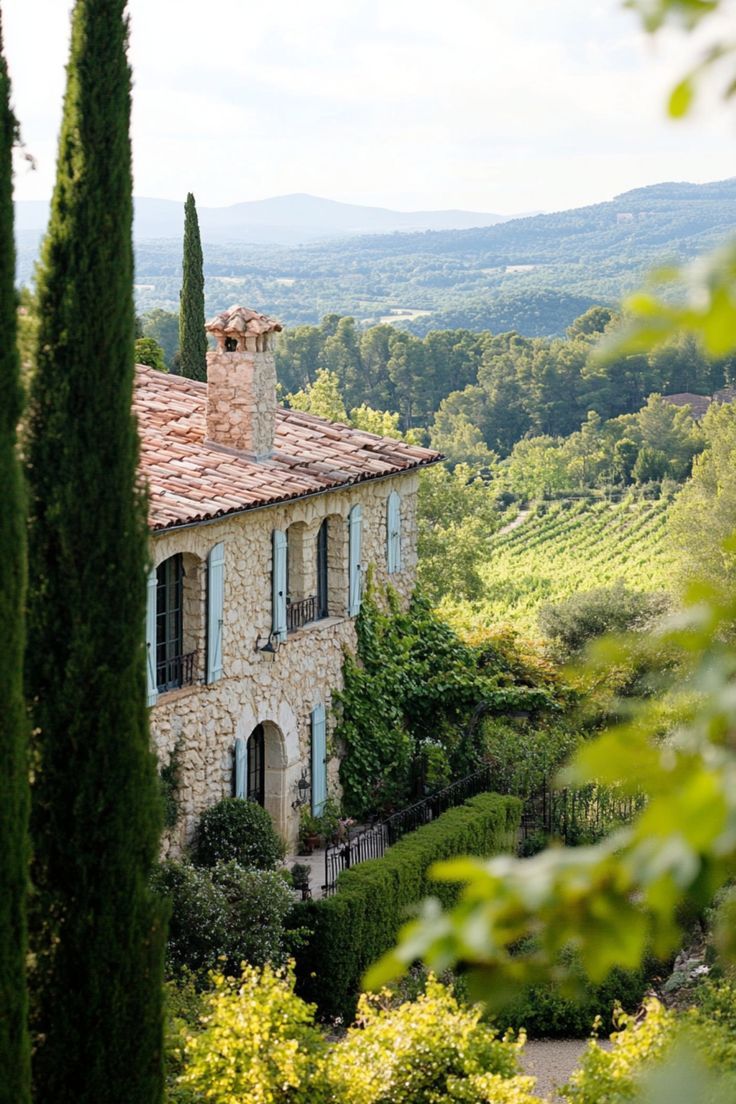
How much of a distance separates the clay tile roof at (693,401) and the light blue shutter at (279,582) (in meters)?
73.4

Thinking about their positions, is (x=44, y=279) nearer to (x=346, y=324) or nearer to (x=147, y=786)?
(x=147, y=786)

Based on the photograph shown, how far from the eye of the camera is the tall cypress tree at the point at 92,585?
27.1 feet

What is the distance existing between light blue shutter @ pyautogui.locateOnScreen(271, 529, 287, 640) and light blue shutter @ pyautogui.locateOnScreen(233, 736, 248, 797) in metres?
1.29

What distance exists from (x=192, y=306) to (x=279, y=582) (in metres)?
11.7

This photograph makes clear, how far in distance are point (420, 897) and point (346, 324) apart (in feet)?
307

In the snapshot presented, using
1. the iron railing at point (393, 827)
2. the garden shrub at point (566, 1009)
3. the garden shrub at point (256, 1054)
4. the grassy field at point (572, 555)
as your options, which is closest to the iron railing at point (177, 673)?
the iron railing at point (393, 827)

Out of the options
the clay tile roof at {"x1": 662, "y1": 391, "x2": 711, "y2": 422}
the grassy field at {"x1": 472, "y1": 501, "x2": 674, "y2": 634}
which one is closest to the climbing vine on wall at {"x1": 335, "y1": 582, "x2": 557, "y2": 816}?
the grassy field at {"x1": 472, "y1": 501, "x2": 674, "y2": 634}

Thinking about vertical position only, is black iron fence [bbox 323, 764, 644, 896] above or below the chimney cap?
below

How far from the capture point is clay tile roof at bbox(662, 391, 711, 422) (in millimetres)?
87938

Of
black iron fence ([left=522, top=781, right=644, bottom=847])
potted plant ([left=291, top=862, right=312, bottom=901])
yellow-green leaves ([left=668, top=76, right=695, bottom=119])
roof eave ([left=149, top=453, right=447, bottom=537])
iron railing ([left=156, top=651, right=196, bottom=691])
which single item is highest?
yellow-green leaves ([left=668, top=76, right=695, bottom=119])

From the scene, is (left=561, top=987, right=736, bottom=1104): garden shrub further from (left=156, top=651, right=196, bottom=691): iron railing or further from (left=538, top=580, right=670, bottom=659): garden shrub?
(left=538, top=580, right=670, bottom=659): garden shrub

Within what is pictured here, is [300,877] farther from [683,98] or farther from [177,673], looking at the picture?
[683,98]

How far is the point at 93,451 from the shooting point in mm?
8648

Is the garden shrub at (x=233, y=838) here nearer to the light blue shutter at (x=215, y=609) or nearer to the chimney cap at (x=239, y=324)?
the light blue shutter at (x=215, y=609)
